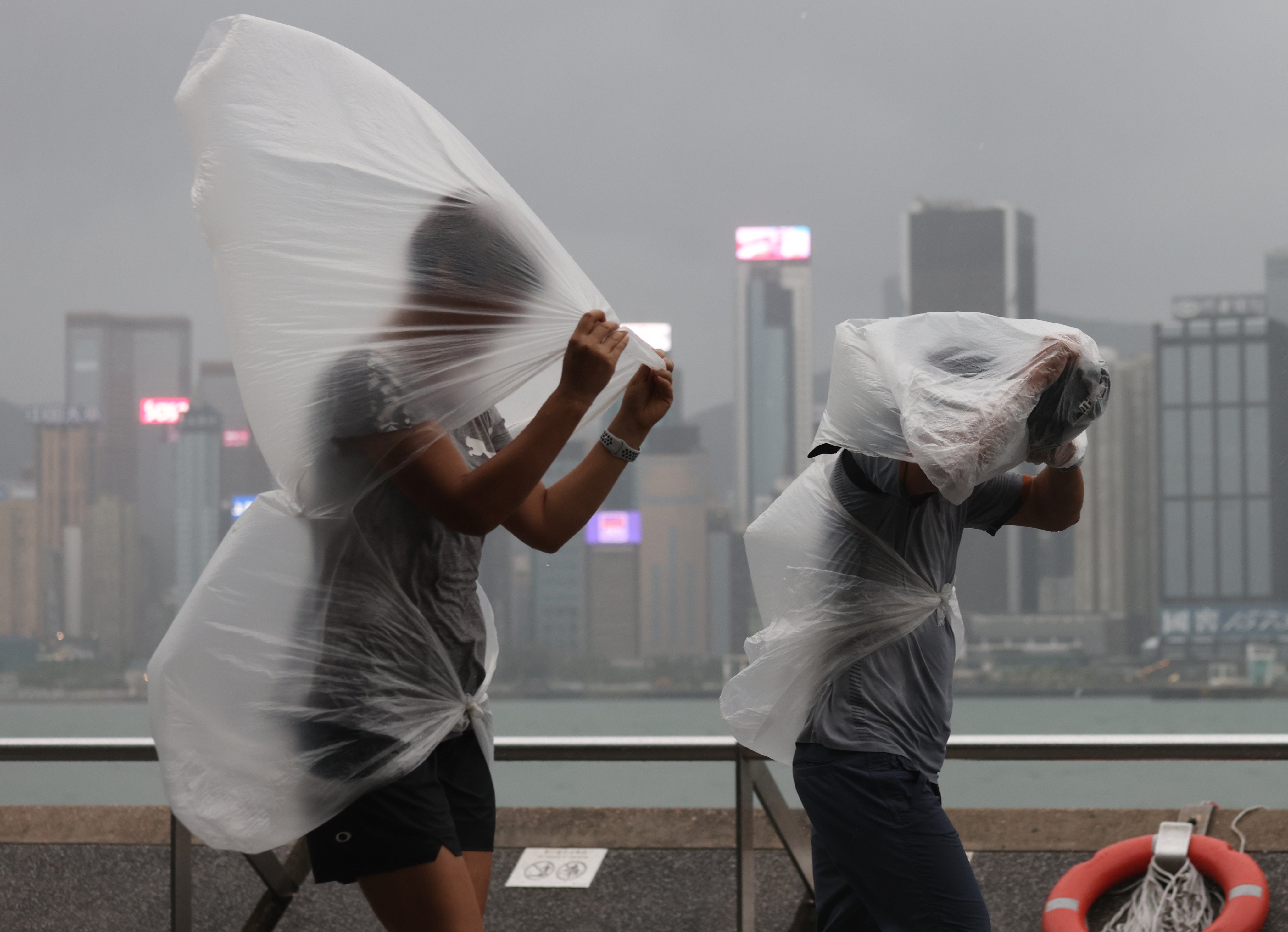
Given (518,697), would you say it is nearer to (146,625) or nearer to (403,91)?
(146,625)

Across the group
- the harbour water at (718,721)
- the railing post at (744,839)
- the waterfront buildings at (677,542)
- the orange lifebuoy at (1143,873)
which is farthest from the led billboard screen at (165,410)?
the orange lifebuoy at (1143,873)

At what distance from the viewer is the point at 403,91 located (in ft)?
3.72

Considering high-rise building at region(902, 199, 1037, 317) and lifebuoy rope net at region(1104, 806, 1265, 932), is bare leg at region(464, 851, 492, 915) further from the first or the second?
high-rise building at region(902, 199, 1037, 317)

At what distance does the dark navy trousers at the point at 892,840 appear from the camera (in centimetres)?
113

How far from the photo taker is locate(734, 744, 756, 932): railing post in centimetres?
179

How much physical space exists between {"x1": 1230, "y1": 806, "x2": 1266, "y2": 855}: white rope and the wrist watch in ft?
5.49

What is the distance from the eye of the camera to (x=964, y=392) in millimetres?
1126

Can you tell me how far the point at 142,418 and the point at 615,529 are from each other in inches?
966

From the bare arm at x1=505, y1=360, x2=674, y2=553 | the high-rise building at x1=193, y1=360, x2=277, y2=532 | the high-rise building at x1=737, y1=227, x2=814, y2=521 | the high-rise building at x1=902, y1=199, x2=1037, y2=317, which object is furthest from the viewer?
the high-rise building at x1=902, y1=199, x2=1037, y2=317

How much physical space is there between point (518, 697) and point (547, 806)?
3879 cm

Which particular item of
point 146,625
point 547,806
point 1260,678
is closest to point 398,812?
point 547,806

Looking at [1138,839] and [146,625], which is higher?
[1138,839]

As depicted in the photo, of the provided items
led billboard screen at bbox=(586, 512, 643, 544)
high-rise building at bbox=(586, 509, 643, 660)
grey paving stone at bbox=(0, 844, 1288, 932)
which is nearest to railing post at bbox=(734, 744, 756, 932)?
grey paving stone at bbox=(0, 844, 1288, 932)

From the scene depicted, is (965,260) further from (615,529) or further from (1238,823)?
(1238,823)
